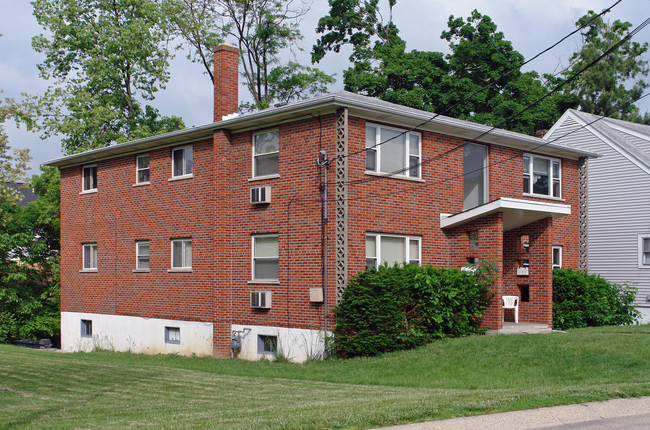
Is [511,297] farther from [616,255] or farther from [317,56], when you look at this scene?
[317,56]

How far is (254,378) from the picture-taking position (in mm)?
15852

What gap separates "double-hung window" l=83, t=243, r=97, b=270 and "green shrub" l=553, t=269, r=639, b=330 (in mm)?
15457

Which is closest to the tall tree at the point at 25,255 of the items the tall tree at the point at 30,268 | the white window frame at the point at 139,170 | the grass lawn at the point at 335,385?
the tall tree at the point at 30,268

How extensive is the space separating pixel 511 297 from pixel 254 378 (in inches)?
355

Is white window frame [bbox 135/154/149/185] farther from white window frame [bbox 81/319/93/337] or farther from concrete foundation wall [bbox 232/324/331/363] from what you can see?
concrete foundation wall [bbox 232/324/331/363]

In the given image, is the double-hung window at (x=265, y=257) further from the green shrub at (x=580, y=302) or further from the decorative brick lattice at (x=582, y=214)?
the decorative brick lattice at (x=582, y=214)

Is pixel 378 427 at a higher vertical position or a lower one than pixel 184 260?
lower

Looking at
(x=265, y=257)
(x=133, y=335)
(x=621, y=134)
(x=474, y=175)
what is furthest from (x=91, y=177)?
(x=621, y=134)

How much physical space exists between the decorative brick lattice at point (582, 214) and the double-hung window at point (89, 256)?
54.8 ft

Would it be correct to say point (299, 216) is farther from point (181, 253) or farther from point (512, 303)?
point (512, 303)

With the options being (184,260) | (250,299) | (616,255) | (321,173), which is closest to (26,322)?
(184,260)

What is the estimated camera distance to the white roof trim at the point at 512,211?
19.2 m

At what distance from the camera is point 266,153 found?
2047cm

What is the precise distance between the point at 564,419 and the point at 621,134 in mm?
24642
